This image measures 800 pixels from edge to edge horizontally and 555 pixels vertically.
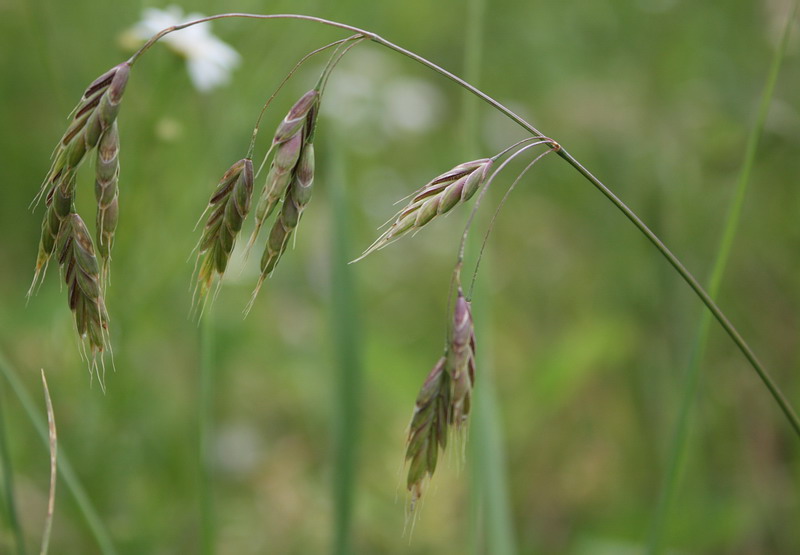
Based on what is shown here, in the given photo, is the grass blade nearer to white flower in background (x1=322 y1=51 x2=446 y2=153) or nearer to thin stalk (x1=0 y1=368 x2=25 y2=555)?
thin stalk (x1=0 y1=368 x2=25 y2=555)

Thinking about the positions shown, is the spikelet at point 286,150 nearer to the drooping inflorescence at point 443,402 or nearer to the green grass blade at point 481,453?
the drooping inflorescence at point 443,402

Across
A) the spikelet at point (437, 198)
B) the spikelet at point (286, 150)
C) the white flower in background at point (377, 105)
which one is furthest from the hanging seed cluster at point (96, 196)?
the white flower in background at point (377, 105)

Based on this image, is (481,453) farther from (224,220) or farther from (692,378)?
(224,220)

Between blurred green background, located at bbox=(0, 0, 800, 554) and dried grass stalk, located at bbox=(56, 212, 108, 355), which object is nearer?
dried grass stalk, located at bbox=(56, 212, 108, 355)

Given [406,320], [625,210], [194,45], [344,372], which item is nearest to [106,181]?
[625,210]

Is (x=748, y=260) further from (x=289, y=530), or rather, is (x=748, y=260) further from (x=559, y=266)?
(x=289, y=530)

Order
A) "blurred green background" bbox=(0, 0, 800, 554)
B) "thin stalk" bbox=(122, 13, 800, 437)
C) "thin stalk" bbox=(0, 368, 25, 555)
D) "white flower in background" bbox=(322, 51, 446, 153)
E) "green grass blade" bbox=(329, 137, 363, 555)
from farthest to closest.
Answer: "white flower in background" bbox=(322, 51, 446, 153), "blurred green background" bbox=(0, 0, 800, 554), "green grass blade" bbox=(329, 137, 363, 555), "thin stalk" bbox=(0, 368, 25, 555), "thin stalk" bbox=(122, 13, 800, 437)

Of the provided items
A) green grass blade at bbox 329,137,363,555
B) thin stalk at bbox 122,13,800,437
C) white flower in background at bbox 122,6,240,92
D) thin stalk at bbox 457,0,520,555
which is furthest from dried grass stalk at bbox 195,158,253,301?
white flower in background at bbox 122,6,240,92

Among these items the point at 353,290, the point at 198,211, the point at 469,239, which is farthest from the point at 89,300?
the point at 198,211
